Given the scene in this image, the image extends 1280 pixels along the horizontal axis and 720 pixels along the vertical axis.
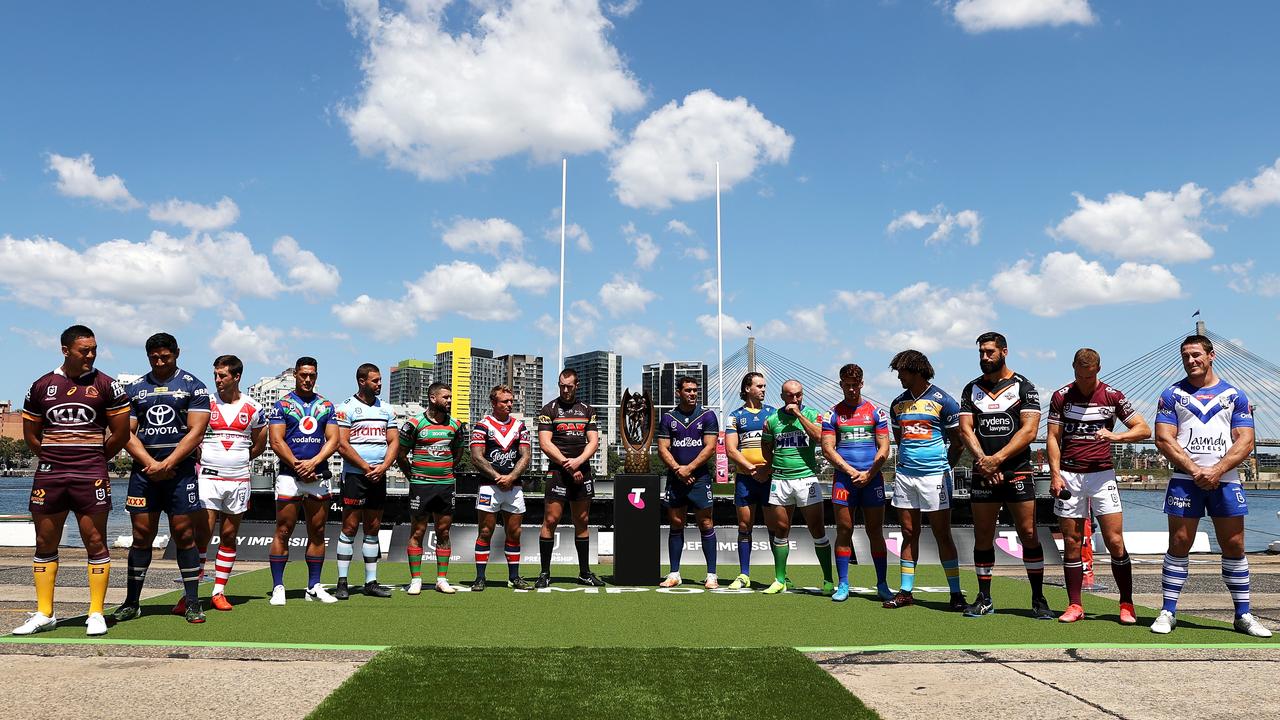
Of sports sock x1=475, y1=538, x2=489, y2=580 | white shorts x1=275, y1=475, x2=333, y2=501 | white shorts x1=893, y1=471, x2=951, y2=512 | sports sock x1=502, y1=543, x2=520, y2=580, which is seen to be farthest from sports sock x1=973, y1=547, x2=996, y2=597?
white shorts x1=275, y1=475, x2=333, y2=501

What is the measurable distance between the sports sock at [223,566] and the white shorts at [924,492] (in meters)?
5.41

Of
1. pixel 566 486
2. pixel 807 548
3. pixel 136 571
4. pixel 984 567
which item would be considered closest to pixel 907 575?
pixel 984 567

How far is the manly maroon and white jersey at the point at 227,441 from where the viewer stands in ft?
22.0

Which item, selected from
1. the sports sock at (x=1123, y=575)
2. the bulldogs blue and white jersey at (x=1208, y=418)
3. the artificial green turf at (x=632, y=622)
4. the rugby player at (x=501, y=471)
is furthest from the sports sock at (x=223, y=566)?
the bulldogs blue and white jersey at (x=1208, y=418)

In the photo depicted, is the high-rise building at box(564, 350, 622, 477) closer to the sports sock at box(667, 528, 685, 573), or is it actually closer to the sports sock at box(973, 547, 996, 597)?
the sports sock at box(667, 528, 685, 573)

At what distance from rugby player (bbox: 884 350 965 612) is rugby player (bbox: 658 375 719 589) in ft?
6.46

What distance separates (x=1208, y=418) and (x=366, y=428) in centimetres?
654

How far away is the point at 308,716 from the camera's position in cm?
348

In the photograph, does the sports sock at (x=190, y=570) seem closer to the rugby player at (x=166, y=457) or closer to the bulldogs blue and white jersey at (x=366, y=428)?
the rugby player at (x=166, y=457)

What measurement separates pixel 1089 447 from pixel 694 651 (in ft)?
11.1

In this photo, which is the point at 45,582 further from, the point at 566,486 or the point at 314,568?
the point at 566,486

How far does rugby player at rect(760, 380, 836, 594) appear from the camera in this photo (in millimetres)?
7945

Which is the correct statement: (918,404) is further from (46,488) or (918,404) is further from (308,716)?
(46,488)

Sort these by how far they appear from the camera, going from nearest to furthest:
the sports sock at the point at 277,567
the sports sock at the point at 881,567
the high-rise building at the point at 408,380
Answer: the sports sock at the point at 277,567 < the sports sock at the point at 881,567 < the high-rise building at the point at 408,380
